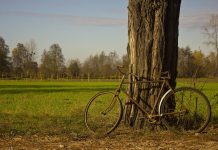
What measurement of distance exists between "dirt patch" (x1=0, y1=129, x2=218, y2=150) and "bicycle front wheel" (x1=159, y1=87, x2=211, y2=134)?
350mm

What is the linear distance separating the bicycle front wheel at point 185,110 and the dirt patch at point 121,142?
1.15ft

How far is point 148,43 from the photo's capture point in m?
8.55

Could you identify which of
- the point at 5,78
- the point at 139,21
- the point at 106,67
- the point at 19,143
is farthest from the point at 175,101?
the point at 106,67

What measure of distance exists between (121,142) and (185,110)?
5.92ft

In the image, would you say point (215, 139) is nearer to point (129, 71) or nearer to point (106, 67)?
point (129, 71)

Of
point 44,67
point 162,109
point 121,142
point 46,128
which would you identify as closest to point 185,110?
point 162,109

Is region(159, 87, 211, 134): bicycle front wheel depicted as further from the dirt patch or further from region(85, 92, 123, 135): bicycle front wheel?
region(85, 92, 123, 135): bicycle front wheel

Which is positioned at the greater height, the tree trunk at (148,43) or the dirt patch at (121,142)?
the tree trunk at (148,43)

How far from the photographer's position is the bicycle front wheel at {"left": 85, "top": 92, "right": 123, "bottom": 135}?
815 cm

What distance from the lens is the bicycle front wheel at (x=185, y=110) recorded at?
816 cm

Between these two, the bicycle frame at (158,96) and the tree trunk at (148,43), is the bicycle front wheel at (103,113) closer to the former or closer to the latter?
the bicycle frame at (158,96)

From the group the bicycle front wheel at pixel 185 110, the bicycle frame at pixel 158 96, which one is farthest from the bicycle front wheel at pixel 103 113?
the bicycle front wheel at pixel 185 110

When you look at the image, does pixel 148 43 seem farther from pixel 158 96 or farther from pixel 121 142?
pixel 121 142

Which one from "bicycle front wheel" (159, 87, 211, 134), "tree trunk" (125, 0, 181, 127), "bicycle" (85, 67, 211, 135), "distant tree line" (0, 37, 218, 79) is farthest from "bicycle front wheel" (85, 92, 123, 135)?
"distant tree line" (0, 37, 218, 79)
